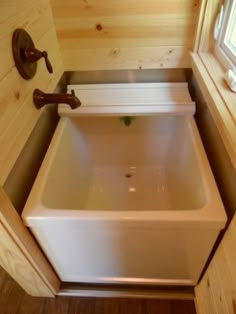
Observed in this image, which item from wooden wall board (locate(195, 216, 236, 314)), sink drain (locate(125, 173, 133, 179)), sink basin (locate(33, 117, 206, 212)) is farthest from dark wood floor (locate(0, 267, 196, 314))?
sink drain (locate(125, 173, 133, 179))

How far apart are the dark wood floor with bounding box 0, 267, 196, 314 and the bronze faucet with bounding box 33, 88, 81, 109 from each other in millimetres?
1029

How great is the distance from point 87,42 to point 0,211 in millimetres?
1101

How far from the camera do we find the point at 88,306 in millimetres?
1185

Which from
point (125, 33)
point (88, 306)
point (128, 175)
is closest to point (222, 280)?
point (88, 306)

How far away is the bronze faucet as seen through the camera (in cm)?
100

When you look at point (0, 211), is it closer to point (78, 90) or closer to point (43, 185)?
point (43, 185)

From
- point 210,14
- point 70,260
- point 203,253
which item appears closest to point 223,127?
point 203,253

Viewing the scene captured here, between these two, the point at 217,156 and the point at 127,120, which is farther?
the point at 127,120

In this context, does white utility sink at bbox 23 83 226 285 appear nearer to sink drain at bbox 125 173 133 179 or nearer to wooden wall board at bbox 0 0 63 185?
sink drain at bbox 125 173 133 179

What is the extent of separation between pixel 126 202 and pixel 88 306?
0.61 m

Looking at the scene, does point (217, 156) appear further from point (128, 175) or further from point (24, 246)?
point (24, 246)

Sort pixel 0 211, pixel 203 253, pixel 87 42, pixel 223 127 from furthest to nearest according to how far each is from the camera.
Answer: pixel 87 42 < pixel 203 253 < pixel 223 127 < pixel 0 211

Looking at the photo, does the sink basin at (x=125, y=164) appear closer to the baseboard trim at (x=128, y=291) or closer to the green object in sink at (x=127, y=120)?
the green object in sink at (x=127, y=120)

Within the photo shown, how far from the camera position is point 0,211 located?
2.39 ft
